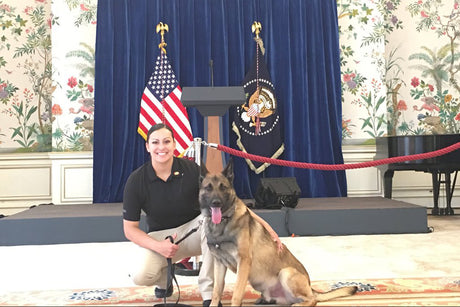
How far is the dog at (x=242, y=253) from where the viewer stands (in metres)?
2.36

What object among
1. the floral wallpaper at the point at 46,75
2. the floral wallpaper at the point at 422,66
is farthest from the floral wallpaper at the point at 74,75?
the floral wallpaper at the point at 422,66

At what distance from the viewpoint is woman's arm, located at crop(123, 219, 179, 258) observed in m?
2.58

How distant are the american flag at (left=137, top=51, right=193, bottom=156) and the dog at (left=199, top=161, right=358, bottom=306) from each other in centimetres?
359

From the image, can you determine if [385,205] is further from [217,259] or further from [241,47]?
[217,259]

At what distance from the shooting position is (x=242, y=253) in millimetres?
2354

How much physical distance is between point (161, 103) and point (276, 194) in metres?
1.89

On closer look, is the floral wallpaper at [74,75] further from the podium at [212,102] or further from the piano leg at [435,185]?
the piano leg at [435,185]

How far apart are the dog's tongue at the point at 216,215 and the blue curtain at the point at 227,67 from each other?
381cm

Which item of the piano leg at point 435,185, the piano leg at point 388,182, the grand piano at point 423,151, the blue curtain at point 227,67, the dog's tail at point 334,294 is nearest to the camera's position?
the dog's tail at point 334,294

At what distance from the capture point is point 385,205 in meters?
5.23

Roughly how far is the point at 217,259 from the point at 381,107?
187 inches

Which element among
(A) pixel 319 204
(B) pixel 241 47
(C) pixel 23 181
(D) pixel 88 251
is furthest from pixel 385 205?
(C) pixel 23 181

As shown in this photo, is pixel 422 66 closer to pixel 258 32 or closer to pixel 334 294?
pixel 258 32

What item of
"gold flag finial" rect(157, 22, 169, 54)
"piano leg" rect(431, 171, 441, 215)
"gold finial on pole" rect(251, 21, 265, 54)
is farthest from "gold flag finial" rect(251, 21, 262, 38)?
"piano leg" rect(431, 171, 441, 215)
